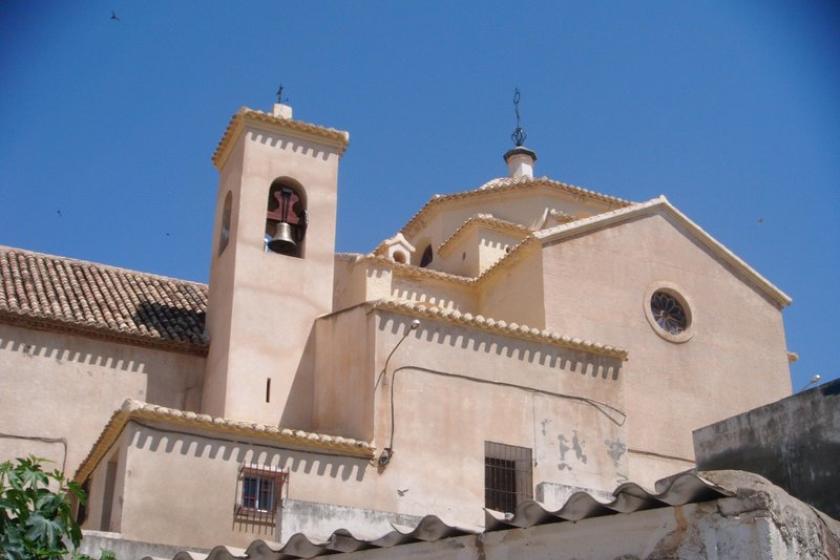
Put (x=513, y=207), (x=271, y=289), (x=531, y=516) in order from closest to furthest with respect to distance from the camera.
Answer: (x=531, y=516) < (x=271, y=289) < (x=513, y=207)

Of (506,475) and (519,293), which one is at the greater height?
(519,293)

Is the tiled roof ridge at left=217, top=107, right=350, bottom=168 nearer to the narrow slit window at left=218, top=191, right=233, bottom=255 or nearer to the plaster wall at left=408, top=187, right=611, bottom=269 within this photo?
the narrow slit window at left=218, top=191, right=233, bottom=255

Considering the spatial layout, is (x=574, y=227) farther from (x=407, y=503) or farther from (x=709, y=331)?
(x=407, y=503)

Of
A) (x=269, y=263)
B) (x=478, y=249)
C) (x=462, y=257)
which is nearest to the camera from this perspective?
(x=269, y=263)

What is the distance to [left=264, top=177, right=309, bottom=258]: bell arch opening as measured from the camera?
67.4ft

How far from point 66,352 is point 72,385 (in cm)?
56

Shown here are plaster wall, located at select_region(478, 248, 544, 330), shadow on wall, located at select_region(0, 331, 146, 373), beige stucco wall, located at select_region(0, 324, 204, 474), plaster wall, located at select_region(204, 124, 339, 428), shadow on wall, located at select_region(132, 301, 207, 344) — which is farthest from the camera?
plaster wall, located at select_region(478, 248, 544, 330)

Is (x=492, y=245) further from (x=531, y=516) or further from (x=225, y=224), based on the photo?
(x=531, y=516)

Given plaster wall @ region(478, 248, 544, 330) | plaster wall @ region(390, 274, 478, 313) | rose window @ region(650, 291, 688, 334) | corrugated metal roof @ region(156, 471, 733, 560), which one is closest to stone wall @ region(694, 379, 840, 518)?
corrugated metal roof @ region(156, 471, 733, 560)

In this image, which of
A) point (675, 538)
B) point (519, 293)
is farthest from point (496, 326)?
point (675, 538)

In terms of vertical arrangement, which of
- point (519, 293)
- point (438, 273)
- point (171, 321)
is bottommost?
point (171, 321)

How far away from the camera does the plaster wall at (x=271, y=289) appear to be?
19141mm

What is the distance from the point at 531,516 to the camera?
9.23 meters

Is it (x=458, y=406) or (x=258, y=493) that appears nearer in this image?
(x=258, y=493)
